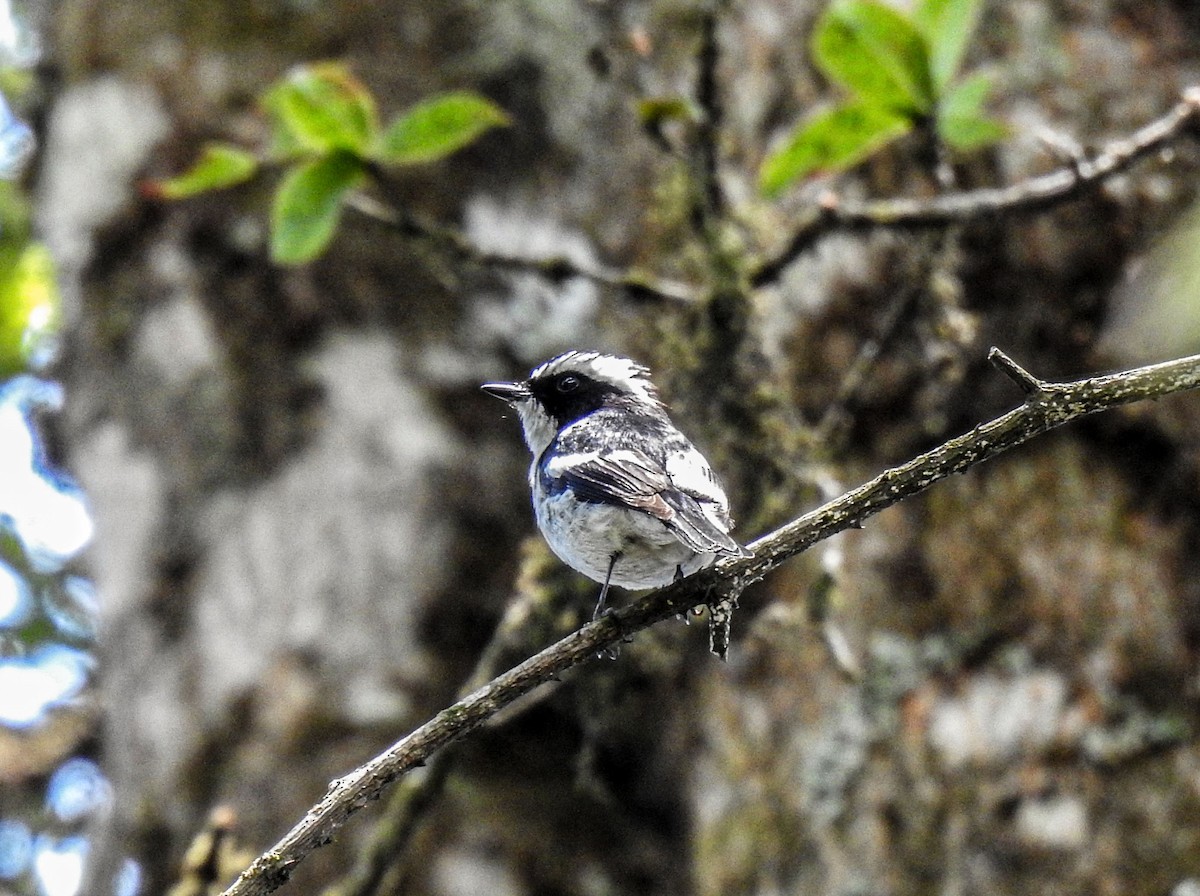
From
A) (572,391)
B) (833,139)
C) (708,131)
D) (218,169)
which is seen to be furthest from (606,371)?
(218,169)

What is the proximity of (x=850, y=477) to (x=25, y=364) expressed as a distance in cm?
470

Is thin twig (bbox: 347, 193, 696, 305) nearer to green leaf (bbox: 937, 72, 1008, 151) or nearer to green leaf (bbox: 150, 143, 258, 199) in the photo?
green leaf (bbox: 150, 143, 258, 199)

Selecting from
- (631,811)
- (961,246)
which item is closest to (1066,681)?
(961,246)

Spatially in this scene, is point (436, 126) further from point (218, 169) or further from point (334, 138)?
point (218, 169)

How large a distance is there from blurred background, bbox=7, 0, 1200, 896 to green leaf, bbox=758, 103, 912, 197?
0.64ft

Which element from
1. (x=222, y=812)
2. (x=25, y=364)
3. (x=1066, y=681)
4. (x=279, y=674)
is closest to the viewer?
(x=222, y=812)

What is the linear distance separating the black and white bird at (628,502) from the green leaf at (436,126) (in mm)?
759

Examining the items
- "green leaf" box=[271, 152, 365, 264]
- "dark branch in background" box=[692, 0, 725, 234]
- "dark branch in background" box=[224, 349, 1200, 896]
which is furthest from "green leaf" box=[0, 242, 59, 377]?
"dark branch in background" box=[224, 349, 1200, 896]

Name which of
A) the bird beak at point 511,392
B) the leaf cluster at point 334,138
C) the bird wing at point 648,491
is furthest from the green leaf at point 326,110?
the bird wing at point 648,491

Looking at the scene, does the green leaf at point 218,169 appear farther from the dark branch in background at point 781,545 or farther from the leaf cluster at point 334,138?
the dark branch in background at point 781,545

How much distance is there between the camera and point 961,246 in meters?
3.48

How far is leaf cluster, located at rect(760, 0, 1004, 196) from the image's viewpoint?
9.82ft

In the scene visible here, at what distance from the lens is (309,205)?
3.27m

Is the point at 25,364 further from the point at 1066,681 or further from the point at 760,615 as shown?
the point at 1066,681
